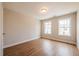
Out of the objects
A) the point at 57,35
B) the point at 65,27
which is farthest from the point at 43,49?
the point at 65,27

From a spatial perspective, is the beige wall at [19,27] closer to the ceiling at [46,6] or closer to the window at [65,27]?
the ceiling at [46,6]

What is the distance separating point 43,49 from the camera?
62.2 inches

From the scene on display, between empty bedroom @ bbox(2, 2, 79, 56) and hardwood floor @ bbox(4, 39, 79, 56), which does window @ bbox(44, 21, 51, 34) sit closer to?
empty bedroom @ bbox(2, 2, 79, 56)

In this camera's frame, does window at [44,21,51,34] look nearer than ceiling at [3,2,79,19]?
No

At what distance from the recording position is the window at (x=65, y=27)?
154 centimetres

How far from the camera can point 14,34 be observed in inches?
63.3

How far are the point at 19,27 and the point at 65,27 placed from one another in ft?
2.91

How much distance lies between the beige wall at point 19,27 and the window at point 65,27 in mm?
437

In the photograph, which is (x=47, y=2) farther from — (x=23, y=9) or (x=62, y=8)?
(x=23, y=9)

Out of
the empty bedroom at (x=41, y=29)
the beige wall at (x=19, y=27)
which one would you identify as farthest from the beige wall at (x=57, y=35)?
the beige wall at (x=19, y=27)

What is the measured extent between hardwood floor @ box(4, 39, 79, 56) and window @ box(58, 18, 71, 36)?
0.21 meters

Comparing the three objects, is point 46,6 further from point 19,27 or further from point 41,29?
point 19,27

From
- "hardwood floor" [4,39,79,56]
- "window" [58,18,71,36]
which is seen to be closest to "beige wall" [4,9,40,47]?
"hardwood floor" [4,39,79,56]

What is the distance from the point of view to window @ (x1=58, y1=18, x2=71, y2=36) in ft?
5.05
